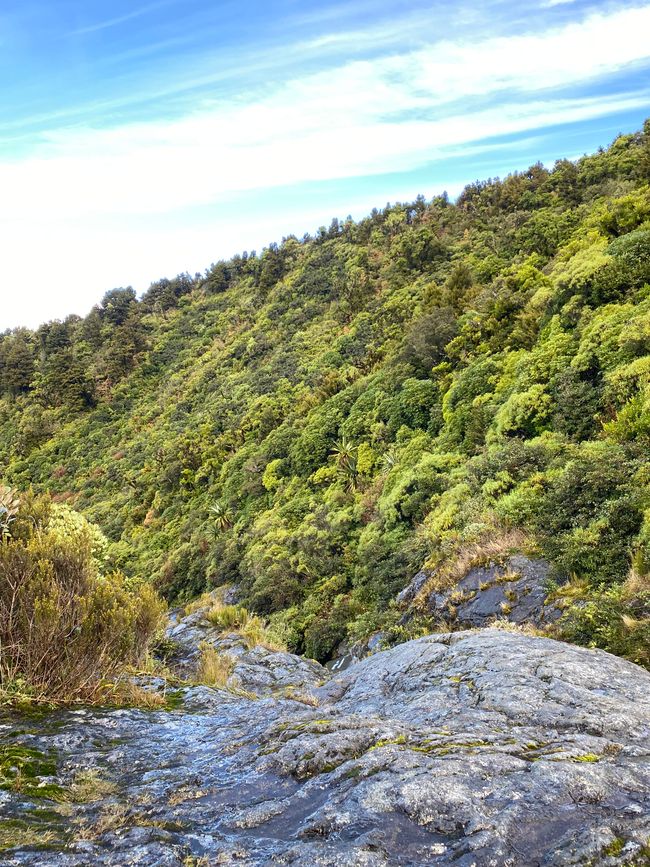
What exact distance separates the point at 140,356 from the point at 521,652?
→ 6943 centimetres

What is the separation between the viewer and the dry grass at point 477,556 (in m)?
10.5

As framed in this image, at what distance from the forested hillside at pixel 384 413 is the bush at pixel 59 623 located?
5.86 metres

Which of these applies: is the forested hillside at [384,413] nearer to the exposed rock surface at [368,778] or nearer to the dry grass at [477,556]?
the dry grass at [477,556]

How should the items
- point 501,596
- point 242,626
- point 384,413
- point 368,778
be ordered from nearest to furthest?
1. point 368,778
2. point 501,596
3. point 242,626
4. point 384,413

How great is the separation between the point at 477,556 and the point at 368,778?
8.00 metres

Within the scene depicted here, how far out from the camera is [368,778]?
338 cm

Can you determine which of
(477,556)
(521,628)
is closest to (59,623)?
(521,628)

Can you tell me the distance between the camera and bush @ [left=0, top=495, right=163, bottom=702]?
5.00 meters

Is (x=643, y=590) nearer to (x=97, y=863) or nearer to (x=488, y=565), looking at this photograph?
(x=488, y=565)

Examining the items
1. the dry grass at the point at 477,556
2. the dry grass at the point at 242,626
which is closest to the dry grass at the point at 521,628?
the dry grass at the point at 477,556

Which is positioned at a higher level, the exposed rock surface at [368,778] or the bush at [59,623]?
the bush at [59,623]

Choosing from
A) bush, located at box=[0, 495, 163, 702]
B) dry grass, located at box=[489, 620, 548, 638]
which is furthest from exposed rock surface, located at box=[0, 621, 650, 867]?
dry grass, located at box=[489, 620, 548, 638]

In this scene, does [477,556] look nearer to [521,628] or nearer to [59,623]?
[521,628]

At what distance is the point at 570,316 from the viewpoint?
17469 millimetres
